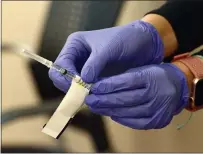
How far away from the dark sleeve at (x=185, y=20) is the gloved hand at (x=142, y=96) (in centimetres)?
17

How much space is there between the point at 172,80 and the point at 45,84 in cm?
61

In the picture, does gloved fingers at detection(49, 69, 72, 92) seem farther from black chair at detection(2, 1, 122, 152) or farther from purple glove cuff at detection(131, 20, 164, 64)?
black chair at detection(2, 1, 122, 152)

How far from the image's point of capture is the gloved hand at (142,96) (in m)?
0.62

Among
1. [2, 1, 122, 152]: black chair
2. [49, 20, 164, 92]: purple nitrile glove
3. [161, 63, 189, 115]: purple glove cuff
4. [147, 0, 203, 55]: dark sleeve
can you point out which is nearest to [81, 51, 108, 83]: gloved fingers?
[49, 20, 164, 92]: purple nitrile glove

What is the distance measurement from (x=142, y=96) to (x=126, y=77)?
0.05m

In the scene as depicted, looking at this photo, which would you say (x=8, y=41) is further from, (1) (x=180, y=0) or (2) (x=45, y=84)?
(1) (x=180, y=0)

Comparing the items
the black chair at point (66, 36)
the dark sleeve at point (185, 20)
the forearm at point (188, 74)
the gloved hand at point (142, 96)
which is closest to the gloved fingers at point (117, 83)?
the gloved hand at point (142, 96)

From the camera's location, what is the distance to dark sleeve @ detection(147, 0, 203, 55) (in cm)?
83

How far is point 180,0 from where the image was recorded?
0.87 meters

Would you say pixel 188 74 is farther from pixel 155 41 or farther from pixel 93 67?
pixel 93 67

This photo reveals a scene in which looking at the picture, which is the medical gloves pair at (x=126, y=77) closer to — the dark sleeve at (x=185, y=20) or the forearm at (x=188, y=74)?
the forearm at (x=188, y=74)

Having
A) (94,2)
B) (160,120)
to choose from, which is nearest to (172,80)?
(160,120)

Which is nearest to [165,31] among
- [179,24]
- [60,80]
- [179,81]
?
[179,24]

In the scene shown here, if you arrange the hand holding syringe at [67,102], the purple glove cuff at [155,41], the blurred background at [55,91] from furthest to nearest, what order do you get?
the blurred background at [55,91]
the purple glove cuff at [155,41]
the hand holding syringe at [67,102]
